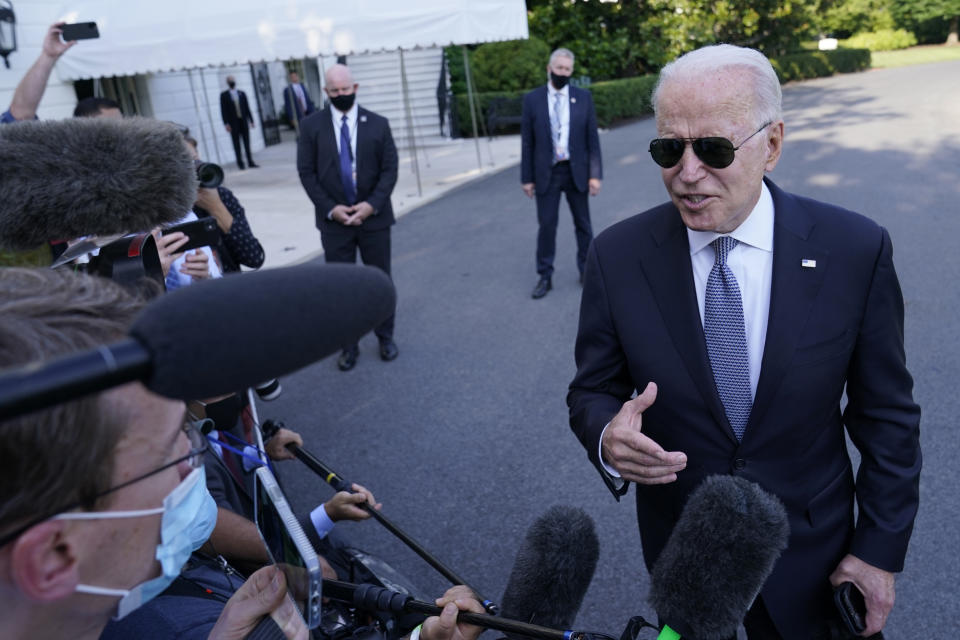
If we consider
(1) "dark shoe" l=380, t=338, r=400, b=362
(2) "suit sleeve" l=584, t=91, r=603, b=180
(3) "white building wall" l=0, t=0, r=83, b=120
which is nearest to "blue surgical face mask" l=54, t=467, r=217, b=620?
(1) "dark shoe" l=380, t=338, r=400, b=362

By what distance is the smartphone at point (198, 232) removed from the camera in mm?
2646

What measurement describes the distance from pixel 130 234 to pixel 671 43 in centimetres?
2710

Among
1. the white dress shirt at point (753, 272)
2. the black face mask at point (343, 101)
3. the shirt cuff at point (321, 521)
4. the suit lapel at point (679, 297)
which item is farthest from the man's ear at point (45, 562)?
the black face mask at point (343, 101)

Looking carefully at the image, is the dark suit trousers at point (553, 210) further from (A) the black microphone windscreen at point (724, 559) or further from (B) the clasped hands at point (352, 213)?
(A) the black microphone windscreen at point (724, 559)

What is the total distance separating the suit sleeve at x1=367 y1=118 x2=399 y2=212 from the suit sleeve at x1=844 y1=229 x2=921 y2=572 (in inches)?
190

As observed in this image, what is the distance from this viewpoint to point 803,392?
6.06 ft

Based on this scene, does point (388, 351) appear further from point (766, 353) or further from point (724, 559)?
point (724, 559)

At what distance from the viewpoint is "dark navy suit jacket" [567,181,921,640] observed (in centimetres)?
185

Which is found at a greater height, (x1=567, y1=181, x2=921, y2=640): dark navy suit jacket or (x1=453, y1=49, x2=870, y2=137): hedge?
(x1=567, y1=181, x2=921, y2=640): dark navy suit jacket

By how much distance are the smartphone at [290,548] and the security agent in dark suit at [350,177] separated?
4.93 metres

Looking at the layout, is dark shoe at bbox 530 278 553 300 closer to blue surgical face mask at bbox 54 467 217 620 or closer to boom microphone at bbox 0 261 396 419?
blue surgical face mask at bbox 54 467 217 620

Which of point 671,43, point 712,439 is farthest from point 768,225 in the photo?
point 671,43

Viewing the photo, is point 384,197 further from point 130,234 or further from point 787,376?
point 787,376

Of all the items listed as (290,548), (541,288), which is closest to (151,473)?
(290,548)
